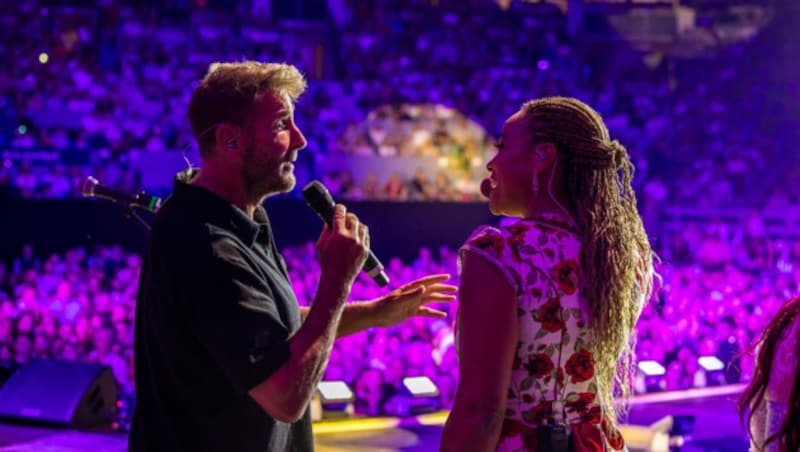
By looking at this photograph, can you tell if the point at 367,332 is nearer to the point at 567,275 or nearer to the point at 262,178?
the point at 262,178

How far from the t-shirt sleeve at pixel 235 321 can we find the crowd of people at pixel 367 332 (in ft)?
11.1

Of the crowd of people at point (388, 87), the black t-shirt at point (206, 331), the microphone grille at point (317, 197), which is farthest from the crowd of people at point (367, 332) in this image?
the black t-shirt at point (206, 331)

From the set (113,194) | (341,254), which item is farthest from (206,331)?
(113,194)

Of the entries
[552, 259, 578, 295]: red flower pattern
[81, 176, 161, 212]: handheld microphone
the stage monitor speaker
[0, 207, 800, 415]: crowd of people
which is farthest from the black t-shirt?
[0, 207, 800, 415]: crowd of people

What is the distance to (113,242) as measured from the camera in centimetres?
834

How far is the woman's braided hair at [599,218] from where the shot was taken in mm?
1522

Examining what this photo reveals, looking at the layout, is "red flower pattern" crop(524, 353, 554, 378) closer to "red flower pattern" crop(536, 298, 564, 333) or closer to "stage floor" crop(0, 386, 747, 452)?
"red flower pattern" crop(536, 298, 564, 333)

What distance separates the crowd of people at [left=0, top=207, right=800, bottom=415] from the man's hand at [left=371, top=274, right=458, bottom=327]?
2.93 meters

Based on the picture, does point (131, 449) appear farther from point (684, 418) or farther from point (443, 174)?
point (443, 174)

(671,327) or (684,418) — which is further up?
(684,418)

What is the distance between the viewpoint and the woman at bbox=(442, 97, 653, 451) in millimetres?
1418

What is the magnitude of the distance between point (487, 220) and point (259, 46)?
504cm

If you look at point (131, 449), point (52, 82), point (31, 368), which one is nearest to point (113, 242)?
point (52, 82)

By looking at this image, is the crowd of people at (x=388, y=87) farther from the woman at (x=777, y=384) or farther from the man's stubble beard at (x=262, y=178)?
the woman at (x=777, y=384)
